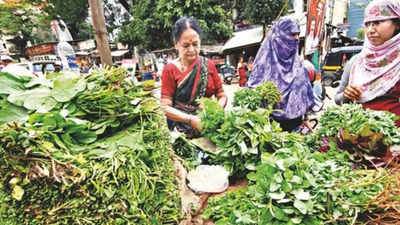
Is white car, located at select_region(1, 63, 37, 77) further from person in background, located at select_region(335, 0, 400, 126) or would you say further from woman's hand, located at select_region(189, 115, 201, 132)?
person in background, located at select_region(335, 0, 400, 126)

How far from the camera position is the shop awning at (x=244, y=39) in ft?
54.5

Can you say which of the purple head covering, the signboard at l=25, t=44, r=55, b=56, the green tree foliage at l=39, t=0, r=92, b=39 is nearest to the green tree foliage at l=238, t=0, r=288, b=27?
the purple head covering

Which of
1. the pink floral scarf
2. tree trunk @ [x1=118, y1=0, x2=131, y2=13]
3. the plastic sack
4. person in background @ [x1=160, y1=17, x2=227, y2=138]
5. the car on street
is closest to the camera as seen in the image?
the plastic sack

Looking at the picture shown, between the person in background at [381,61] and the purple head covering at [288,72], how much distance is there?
857 mm

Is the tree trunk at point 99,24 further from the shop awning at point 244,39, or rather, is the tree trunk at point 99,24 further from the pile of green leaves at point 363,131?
the shop awning at point 244,39

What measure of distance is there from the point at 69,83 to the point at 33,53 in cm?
2844

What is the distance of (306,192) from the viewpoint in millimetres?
787

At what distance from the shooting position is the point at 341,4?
18.6m

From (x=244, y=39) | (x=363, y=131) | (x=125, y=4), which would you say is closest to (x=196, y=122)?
(x=363, y=131)

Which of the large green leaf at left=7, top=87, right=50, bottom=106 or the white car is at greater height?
the white car

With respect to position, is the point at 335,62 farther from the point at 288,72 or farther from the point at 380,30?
the point at 380,30

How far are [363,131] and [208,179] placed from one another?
2.75 ft

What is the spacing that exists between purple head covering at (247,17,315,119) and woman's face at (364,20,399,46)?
971 mm

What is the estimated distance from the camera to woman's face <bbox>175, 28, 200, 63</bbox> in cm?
167
